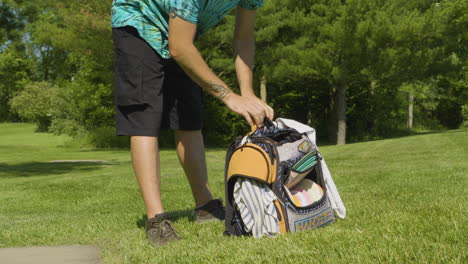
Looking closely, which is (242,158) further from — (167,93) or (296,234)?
(167,93)

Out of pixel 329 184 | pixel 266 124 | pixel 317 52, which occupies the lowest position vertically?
pixel 329 184

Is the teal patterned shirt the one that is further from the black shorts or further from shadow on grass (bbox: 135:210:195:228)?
shadow on grass (bbox: 135:210:195:228)

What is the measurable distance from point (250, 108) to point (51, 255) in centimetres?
137

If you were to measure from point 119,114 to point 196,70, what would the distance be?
1.86 feet

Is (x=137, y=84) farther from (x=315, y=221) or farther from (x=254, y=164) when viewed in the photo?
(x=315, y=221)

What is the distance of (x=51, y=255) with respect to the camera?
2.98 m

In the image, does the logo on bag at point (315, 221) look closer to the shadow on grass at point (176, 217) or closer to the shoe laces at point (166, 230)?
the shoe laces at point (166, 230)

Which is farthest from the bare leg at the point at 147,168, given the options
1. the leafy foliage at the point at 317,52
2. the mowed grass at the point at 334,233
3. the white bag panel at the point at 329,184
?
the leafy foliage at the point at 317,52

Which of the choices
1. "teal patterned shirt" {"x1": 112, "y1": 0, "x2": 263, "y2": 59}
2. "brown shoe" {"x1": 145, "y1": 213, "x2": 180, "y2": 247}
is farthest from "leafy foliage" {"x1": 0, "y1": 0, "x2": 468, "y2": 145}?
"brown shoe" {"x1": 145, "y1": 213, "x2": 180, "y2": 247}

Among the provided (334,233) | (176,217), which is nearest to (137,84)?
(176,217)

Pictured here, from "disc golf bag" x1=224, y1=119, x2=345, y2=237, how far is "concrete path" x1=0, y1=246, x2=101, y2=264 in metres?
0.79

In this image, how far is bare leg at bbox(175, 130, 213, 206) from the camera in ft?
12.1

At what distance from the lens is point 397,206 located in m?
3.74

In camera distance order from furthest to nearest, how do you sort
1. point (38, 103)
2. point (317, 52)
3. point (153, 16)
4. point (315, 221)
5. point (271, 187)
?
point (38, 103), point (317, 52), point (153, 16), point (315, 221), point (271, 187)
